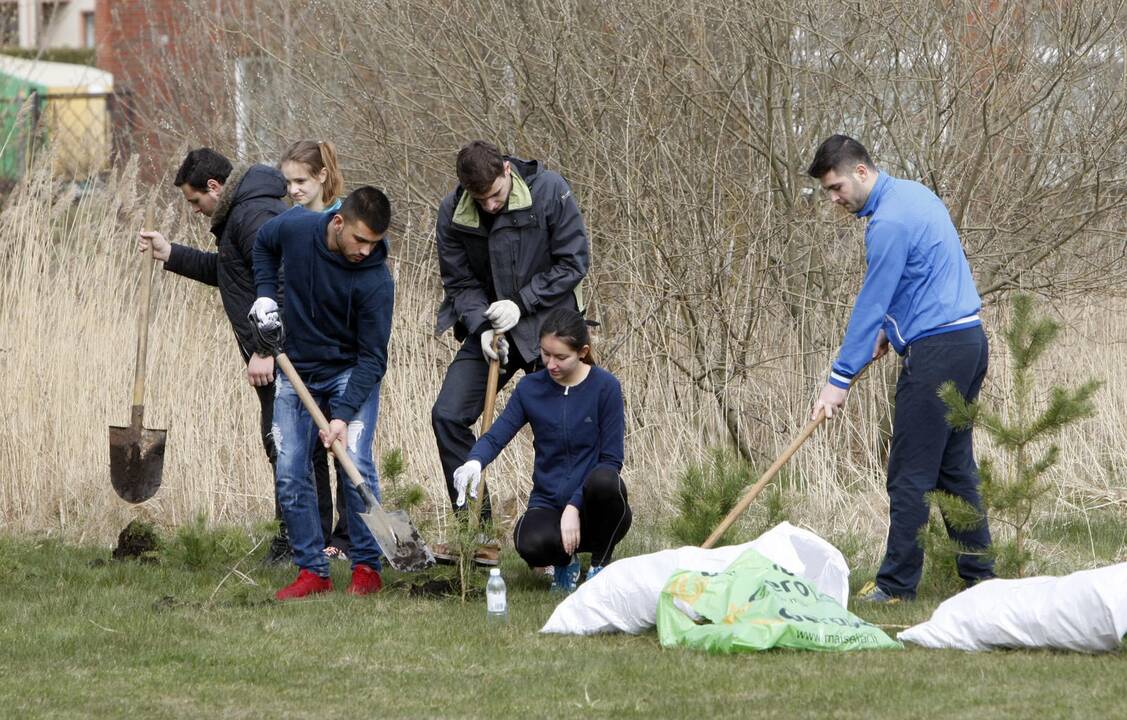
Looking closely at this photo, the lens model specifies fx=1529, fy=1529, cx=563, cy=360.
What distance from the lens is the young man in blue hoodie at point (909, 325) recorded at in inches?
221

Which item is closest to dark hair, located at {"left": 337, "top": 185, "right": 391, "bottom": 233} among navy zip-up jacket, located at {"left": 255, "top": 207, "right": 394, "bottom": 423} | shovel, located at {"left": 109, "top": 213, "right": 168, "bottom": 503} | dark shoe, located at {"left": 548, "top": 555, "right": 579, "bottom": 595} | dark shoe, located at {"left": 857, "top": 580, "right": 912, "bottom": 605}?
navy zip-up jacket, located at {"left": 255, "top": 207, "right": 394, "bottom": 423}

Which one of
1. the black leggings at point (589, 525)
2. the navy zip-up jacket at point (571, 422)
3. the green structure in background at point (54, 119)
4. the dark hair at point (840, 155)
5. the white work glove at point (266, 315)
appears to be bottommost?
the black leggings at point (589, 525)

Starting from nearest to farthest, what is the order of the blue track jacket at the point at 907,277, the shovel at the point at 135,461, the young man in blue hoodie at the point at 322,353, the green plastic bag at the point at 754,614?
the green plastic bag at the point at 754,614, the blue track jacket at the point at 907,277, the young man in blue hoodie at the point at 322,353, the shovel at the point at 135,461

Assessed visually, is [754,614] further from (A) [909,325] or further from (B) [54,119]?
(B) [54,119]

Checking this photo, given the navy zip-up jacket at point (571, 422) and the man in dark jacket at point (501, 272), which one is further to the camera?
the man in dark jacket at point (501, 272)

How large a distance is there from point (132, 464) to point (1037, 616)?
13.5 feet

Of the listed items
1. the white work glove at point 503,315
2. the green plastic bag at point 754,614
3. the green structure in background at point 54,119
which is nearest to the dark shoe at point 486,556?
the white work glove at point 503,315

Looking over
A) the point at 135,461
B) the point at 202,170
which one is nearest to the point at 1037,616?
the point at 202,170

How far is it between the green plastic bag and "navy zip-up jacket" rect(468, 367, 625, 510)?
1.05m

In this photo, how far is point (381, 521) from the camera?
5816mm

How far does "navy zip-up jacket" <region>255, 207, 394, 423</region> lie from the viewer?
19.4 feet

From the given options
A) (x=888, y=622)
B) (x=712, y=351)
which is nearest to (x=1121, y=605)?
(x=888, y=622)

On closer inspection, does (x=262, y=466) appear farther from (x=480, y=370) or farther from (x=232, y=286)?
(x=480, y=370)

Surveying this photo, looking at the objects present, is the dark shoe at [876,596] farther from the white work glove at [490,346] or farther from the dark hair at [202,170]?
the dark hair at [202,170]
